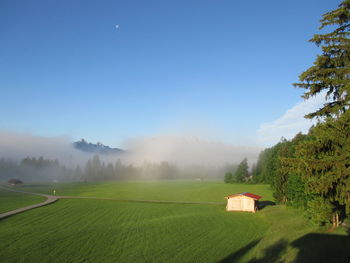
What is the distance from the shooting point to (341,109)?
14555 mm

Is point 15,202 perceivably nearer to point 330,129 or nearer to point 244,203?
point 244,203

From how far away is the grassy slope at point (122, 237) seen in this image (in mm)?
25719

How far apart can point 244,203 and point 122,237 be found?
1200 inches

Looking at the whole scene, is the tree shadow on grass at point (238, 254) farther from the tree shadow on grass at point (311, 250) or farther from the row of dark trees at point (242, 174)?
the row of dark trees at point (242, 174)

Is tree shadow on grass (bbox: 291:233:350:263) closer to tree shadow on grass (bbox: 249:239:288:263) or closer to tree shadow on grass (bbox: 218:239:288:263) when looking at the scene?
tree shadow on grass (bbox: 249:239:288:263)

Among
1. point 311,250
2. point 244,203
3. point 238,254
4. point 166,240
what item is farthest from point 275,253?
point 244,203

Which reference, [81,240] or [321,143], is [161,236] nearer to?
[81,240]

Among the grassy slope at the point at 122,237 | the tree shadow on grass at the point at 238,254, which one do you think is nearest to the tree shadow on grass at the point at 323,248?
the tree shadow on grass at the point at 238,254

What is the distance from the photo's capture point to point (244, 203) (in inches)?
2152

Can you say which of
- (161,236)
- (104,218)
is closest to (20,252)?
(161,236)

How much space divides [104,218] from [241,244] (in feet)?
82.6

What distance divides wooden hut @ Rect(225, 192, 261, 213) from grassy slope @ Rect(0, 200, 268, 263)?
6989 millimetres

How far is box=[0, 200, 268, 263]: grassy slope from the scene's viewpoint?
25.7 meters

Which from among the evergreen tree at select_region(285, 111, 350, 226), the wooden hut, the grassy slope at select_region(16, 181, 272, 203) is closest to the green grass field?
the evergreen tree at select_region(285, 111, 350, 226)
